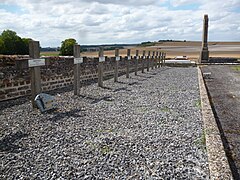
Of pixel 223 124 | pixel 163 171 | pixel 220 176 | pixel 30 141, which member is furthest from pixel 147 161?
pixel 223 124

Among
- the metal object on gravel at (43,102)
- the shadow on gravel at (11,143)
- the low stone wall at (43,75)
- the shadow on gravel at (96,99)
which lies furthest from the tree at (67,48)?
the shadow on gravel at (11,143)

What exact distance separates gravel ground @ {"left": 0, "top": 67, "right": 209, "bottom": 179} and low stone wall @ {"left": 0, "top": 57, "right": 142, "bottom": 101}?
29.2 inches

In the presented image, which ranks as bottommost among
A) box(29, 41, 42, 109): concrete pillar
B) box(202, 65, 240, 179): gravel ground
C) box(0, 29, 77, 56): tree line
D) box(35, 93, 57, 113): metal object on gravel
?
box(202, 65, 240, 179): gravel ground

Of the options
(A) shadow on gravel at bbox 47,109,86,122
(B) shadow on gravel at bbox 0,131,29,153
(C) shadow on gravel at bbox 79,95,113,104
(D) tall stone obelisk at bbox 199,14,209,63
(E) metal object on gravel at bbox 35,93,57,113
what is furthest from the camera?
(D) tall stone obelisk at bbox 199,14,209,63

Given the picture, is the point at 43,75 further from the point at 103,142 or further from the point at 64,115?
the point at 103,142

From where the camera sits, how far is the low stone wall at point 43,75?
19.7ft

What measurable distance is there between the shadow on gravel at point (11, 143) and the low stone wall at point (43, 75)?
1685mm

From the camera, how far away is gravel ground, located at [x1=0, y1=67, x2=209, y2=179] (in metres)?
2.76

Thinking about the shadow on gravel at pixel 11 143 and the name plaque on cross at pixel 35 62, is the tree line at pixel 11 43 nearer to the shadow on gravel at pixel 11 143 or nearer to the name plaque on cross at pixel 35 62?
the name plaque on cross at pixel 35 62

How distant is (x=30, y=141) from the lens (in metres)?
3.53

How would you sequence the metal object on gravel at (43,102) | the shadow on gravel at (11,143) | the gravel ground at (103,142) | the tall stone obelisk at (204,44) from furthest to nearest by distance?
the tall stone obelisk at (204,44) < the metal object on gravel at (43,102) < the shadow on gravel at (11,143) < the gravel ground at (103,142)

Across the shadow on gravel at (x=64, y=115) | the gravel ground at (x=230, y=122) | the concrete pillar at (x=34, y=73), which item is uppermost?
the concrete pillar at (x=34, y=73)

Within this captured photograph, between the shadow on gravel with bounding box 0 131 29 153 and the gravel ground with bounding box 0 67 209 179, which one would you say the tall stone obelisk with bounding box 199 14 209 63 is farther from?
the shadow on gravel with bounding box 0 131 29 153

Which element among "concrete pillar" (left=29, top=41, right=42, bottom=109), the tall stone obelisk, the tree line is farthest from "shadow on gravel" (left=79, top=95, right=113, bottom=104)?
the tall stone obelisk
